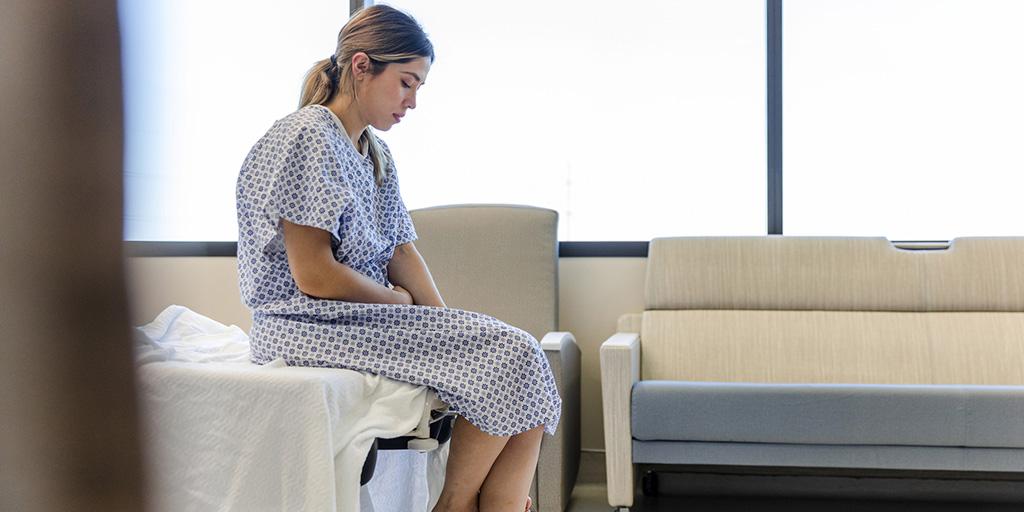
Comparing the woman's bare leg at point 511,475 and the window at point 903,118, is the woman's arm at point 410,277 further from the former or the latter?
the window at point 903,118

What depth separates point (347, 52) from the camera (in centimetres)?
180

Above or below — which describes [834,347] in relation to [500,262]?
below

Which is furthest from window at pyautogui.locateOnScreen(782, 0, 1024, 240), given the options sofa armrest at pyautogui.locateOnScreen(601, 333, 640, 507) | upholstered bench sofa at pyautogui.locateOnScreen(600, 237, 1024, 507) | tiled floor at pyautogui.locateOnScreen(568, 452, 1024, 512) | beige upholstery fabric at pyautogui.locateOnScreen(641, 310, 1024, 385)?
sofa armrest at pyautogui.locateOnScreen(601, 333, 640, 507)

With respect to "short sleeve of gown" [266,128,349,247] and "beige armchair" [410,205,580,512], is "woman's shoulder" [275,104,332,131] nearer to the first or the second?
"short sleeve of gown" [266,128,349,247]

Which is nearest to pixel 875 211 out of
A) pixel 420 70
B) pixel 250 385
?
pixel 420 70

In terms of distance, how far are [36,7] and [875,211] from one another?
12.1 feet

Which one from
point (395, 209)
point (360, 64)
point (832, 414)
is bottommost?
point (832, 414)

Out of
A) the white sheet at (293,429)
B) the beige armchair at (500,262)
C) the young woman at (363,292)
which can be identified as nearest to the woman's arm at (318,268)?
the young woman at (363,292)

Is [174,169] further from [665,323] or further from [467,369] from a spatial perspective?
[665,323]

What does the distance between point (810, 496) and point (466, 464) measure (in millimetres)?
1952

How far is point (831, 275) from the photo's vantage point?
3.35 metres

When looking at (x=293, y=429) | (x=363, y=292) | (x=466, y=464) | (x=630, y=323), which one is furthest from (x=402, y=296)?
(x=630, y=323)

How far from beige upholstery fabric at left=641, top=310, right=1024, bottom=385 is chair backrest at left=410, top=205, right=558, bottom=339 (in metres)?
0.41

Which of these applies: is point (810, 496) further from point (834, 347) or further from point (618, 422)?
point (618, 422)
